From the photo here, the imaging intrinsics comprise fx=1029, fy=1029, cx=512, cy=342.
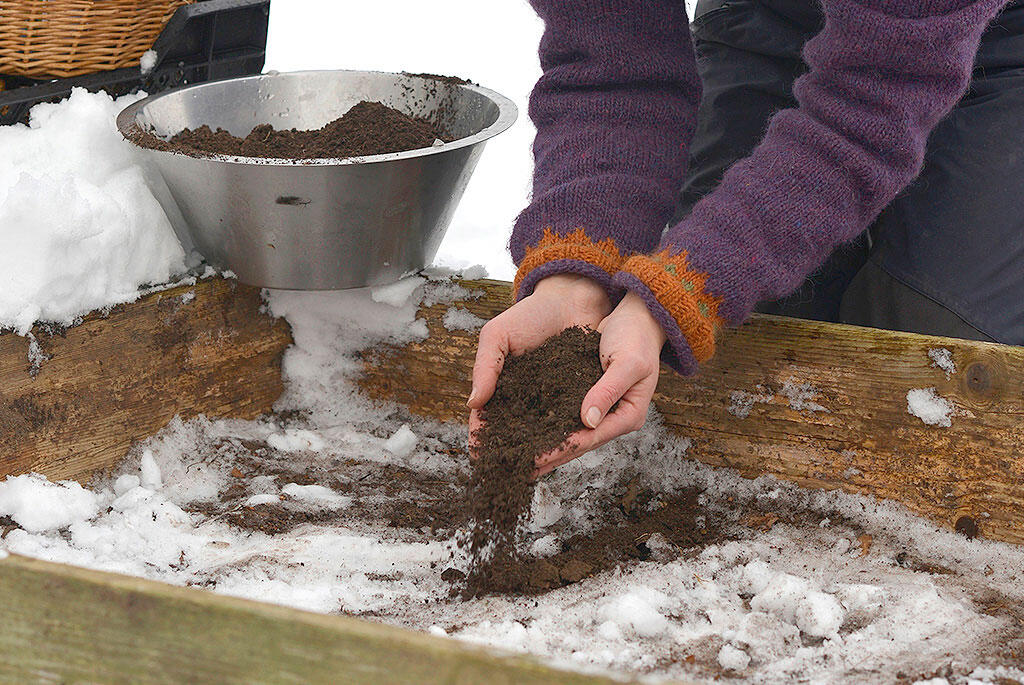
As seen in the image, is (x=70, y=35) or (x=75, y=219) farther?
(x=70, y=35)

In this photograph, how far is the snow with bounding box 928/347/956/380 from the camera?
1.42m

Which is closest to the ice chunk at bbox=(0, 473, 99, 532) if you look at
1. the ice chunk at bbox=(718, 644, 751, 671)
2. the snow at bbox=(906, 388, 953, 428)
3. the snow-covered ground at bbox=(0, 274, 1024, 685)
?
the snow-covered ground at bbox=(0, 274, 1024, 685)

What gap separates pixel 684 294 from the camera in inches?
52.9

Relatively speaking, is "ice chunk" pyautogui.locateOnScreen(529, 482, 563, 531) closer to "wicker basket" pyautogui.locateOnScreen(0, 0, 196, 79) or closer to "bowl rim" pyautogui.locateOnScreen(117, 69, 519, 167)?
"bowl rim" pyautogui.locateOnScreen(117, 69, 519, 167)

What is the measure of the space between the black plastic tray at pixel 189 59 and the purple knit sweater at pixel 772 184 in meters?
0.83

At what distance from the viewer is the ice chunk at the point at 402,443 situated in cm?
180

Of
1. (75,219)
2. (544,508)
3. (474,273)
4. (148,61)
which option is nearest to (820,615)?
(544,508)

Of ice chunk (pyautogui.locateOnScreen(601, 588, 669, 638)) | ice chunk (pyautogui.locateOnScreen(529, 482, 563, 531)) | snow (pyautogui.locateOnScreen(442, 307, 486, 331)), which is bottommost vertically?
ice chunk (pyautogui.locateOnScreen(529, 482, 563, 531))

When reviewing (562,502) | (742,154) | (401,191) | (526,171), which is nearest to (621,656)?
(562,502)

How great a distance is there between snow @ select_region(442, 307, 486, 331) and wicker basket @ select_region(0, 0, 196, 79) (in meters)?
0.81

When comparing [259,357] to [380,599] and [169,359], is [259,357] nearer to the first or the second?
[169,359]

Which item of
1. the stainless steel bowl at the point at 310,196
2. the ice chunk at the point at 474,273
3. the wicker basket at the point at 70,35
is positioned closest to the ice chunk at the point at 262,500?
the stainless steel bowl at the point at 310,196

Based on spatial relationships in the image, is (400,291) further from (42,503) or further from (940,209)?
(940,209)

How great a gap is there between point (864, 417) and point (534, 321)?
506 mm
